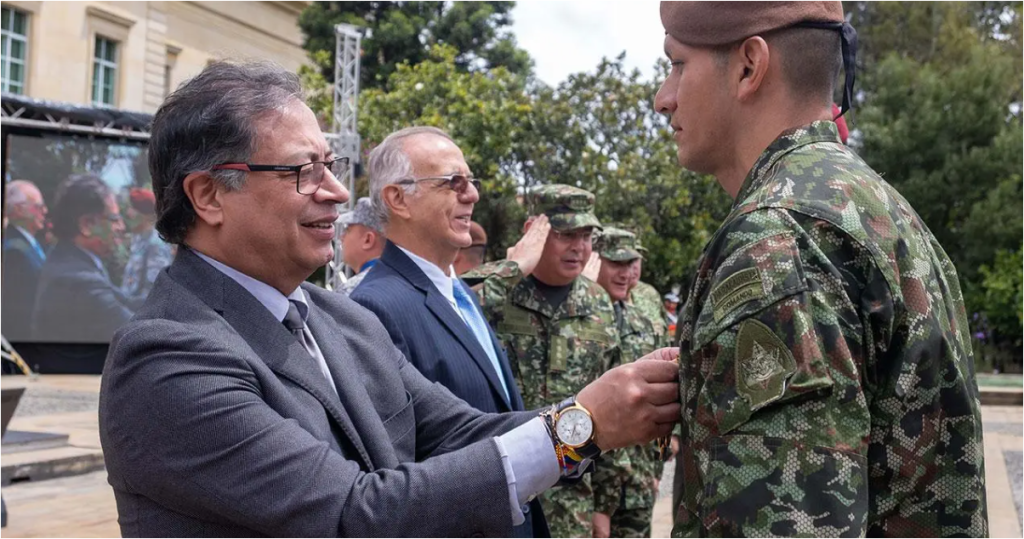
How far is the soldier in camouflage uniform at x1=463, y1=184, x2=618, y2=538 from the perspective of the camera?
185 inches

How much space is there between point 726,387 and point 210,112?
1233 mm

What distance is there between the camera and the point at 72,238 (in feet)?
60.3

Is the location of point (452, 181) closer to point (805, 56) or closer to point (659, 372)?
point (659, 372)

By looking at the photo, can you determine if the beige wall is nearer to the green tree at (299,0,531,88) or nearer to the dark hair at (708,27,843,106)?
the green tree at (299,0,531,88)

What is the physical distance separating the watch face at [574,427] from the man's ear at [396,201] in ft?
5.74

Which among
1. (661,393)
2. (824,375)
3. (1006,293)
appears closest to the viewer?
(824,375)

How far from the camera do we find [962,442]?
1.61 meters

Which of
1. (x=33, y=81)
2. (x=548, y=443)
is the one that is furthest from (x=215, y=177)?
(x=33, y=81)

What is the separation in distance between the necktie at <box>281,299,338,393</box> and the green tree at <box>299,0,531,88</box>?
1212 inches

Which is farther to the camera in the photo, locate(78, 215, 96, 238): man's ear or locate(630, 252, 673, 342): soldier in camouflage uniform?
locate(78, 215, 96, 238): man's ear

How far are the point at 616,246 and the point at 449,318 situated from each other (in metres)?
4.03

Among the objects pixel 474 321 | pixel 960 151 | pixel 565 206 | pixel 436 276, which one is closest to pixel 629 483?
pixel 565 206

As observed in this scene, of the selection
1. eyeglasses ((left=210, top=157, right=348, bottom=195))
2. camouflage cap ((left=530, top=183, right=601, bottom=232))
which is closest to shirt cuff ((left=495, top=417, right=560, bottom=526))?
eyeglasses ((left=210, top=157, right=348, bottom=195))

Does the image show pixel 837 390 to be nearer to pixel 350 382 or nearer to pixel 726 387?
pixel 726 387
